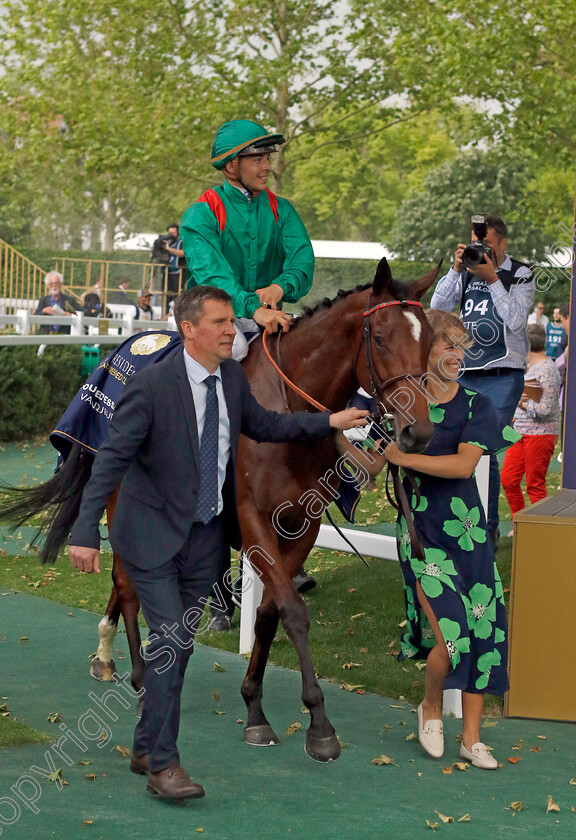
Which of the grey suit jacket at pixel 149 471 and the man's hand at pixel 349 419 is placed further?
the man's hand at pixel 349 419

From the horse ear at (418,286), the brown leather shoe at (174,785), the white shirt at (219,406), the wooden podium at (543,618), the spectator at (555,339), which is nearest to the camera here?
the brown leather shoe at (174,785)

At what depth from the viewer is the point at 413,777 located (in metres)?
4.16

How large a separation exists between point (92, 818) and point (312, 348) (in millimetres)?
2024

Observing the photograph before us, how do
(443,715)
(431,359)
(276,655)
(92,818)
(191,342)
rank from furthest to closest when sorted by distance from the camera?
(276,655) < (443,715) < (431,359) < (191,342) < (92,818)

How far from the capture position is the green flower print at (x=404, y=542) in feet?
14.6

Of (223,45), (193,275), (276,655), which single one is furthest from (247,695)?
(223,45)

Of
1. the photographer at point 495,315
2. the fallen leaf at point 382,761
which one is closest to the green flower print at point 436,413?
the fallen leaf at point 382,761

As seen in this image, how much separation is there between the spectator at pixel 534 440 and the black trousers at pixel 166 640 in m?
4.85

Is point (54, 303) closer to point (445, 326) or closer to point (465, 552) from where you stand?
point (445, 326)

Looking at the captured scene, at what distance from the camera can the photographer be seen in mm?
6535

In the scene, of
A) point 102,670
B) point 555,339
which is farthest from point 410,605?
point 555,339

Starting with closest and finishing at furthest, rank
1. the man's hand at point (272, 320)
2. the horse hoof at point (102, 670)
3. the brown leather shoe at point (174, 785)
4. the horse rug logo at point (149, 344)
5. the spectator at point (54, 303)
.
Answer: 1. the brown leather shoe at point (174, 785)
2. the man's hand at point (272, 320)
3. the horse rug logo at point (149, 344)
4. the horse hoof at point (102, 670)
5. the spectator at point (54, 303)

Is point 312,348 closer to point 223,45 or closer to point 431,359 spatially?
point 431,359

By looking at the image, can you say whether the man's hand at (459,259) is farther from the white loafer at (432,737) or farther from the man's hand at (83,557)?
the man's hand at (83,557)
